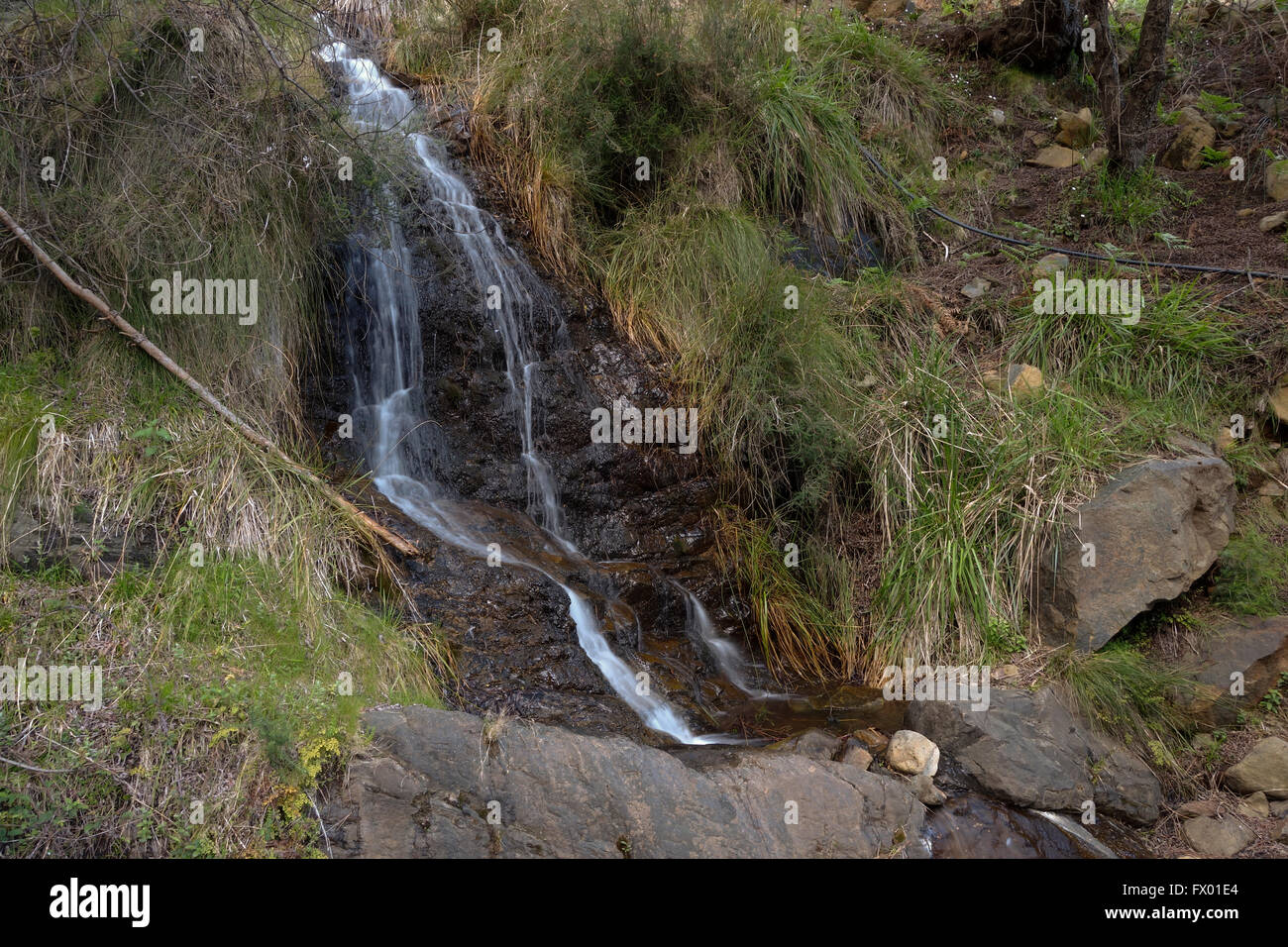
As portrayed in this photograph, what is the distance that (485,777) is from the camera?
3.31 meters

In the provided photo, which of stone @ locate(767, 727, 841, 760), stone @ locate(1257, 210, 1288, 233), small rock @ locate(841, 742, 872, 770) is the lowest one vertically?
small rock @ locate(841, 742, 872, 770)

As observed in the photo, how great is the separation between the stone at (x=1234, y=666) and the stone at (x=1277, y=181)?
3428mm

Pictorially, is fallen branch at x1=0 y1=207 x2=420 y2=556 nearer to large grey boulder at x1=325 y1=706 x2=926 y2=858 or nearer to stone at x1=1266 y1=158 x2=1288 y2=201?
large grey boulder at x1=325 y1=706 x2=926 y2=858

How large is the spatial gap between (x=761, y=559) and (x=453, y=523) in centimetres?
167

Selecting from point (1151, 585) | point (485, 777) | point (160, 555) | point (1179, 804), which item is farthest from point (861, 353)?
point (160, 555)

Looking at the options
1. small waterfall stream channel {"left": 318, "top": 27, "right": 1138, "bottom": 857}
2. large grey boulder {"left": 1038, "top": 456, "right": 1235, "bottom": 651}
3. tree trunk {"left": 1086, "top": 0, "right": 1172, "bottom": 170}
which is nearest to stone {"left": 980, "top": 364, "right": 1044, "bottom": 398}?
large grey boulder {"left": 1038, "top": 456, "right": 1235, "bottom": 651}

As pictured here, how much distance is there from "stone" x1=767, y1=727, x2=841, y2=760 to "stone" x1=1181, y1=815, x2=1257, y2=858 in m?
1.48

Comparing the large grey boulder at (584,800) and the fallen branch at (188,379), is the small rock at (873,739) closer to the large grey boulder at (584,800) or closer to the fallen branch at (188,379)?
the large grey boulder at (584,800)

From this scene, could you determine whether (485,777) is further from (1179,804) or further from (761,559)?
(1179,804)

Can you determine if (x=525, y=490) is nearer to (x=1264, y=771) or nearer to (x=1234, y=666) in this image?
(x=1234, y=666)

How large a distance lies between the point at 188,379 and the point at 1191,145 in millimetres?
7089

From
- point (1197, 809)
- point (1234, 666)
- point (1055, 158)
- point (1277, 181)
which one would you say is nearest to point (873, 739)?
point (1197, 809)

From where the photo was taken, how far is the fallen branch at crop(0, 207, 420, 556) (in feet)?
14.1

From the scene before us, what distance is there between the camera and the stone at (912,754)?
3.91m
